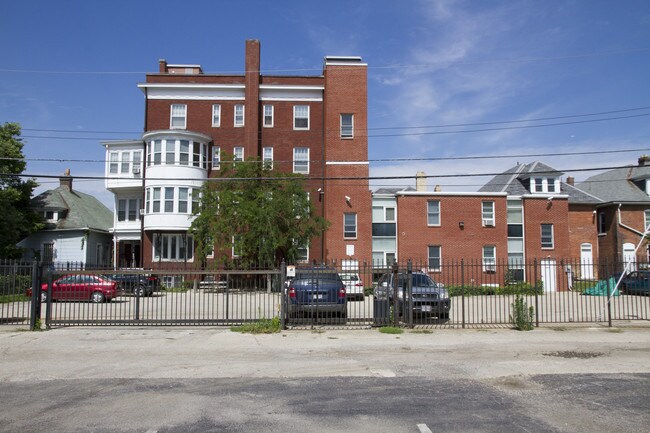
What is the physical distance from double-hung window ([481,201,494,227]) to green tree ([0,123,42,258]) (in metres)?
31.0

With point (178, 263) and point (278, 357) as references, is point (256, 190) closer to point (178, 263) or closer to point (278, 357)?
point (178, 263)

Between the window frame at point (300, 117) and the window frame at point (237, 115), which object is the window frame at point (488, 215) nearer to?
the window frame at point (300, 117)

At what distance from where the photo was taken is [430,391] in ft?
27.5

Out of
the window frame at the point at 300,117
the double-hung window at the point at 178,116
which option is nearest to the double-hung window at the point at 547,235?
the window frame at the point at 300,117

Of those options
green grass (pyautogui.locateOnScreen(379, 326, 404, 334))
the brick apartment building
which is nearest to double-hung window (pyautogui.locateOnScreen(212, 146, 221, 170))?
the brick apartment building

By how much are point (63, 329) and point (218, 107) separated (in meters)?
26.0

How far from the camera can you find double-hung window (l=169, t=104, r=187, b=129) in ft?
127

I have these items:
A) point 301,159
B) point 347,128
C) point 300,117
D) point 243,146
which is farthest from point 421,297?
point 300,117

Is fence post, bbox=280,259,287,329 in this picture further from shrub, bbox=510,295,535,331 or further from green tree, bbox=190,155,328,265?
green tree, bbox=190,155,328,265

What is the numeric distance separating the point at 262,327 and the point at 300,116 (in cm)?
2630

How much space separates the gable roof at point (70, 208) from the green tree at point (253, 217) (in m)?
13.6

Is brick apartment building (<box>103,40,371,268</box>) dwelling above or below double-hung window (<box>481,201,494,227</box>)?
above

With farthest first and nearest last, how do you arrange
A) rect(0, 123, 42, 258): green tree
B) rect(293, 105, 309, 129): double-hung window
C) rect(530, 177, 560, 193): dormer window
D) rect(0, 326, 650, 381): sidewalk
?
1. rect(293, 105, 309, 129): double-hung window
2. rect(530, 177, 560, 193): dormer window
3. rect(0, 123, 42, 258): green tree
4. rect(0, 326, 650, 381): sidewalk

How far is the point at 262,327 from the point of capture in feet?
49.2
